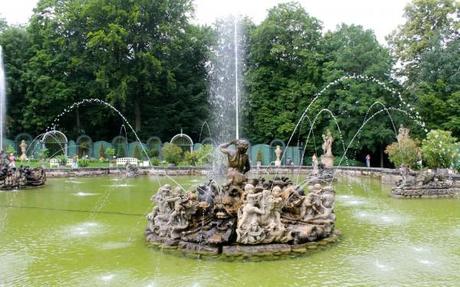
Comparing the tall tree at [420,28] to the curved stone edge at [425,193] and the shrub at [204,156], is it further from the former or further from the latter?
the curved stone edge at [425,193]

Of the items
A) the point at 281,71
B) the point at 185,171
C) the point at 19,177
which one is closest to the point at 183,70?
the point at 281,71

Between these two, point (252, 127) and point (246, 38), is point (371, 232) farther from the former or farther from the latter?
point (246, 38)

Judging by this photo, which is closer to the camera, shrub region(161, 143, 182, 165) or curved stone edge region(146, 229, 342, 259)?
curved stone edge region(146, 229, 342, 259)

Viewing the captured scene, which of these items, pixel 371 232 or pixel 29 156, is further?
pixel 29 156

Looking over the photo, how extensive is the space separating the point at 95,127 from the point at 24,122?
7.82 metres

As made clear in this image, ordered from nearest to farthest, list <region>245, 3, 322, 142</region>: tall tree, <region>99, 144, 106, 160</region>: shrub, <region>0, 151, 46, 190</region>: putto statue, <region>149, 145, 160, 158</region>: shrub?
<region>0, 151, 46, 190</region>: putto statue
<region>149, 145, 160, 158</region>: shrub
<region>99, 144, 106, 160</region>: shrub
<region>245, 3, 322, 142</region>: tall tree

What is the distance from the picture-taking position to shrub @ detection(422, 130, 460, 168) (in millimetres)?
28031

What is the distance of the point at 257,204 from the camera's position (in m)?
11.4

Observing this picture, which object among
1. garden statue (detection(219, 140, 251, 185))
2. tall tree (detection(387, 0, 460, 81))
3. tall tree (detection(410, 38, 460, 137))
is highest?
tall tree (detection(387, 0, 460, 81))

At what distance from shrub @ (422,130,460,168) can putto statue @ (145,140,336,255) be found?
1742 centimetres

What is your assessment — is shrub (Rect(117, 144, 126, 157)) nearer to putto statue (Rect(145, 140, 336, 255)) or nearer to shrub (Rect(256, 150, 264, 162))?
shrub (Rect(256, 150, 264, 162))

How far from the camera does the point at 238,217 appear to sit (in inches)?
452

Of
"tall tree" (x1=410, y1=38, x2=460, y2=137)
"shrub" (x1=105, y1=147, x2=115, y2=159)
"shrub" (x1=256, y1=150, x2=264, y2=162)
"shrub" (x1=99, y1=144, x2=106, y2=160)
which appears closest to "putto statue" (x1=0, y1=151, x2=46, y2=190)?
"shrub" (x1=105, y1=147, x2=115, y2=159)

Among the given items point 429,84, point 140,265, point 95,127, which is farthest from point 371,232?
point 95,127
